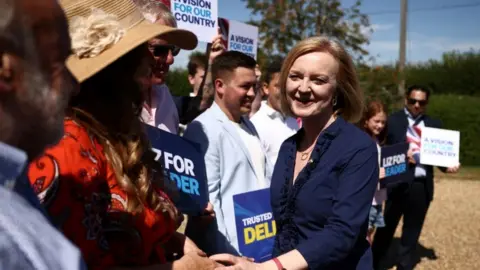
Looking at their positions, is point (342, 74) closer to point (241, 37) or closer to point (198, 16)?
point (198, 16)

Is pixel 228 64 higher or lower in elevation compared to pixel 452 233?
higher

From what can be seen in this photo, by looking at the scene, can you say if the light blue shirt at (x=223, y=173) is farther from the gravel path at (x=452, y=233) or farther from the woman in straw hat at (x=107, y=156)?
the gravel path at (x=452, y=233)

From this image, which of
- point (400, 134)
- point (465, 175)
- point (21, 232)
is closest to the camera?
point (21, 232)

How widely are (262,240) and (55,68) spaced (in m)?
2.41

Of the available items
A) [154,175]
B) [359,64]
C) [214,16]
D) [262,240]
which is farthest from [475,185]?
[154,175]

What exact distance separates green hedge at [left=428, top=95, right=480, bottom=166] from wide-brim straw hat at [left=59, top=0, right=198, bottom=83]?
18.2 m

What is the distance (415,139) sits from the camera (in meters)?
6.56

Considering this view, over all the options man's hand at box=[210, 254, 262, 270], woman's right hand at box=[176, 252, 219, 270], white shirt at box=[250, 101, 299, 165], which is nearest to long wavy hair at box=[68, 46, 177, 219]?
woman's right hand at box=[176, 252, 219, 270]

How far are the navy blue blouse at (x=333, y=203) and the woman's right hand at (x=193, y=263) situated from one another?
46 cm

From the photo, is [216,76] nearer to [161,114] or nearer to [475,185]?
[161,114]

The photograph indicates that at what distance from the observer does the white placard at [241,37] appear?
18.8 feet

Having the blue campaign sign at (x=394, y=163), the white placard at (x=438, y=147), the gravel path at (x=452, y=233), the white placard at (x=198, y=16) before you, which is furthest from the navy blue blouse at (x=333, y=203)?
the gravel path at (x=452, y=233)

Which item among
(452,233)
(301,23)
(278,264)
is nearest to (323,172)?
(278,264)

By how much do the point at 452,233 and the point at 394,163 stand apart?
3.89m
